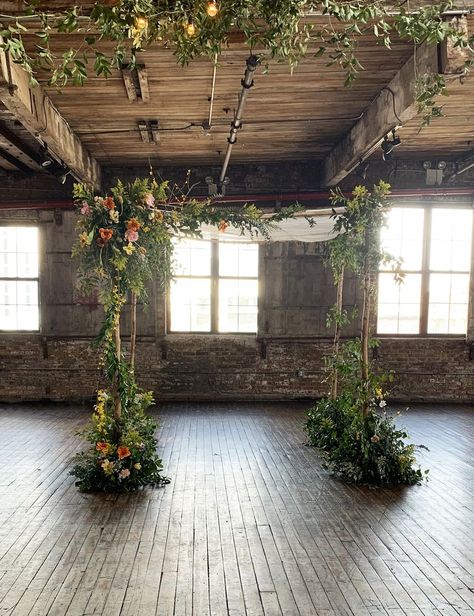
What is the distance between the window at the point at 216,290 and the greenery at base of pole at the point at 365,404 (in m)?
2.66

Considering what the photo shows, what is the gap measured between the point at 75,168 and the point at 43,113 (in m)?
1.44

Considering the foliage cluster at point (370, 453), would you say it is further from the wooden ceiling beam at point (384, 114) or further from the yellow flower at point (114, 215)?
the yellow flower at point (114, 215)

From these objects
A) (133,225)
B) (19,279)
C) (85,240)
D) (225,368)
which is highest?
(133,225)

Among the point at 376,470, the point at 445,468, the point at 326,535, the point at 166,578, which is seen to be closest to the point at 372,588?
the point at 326,535

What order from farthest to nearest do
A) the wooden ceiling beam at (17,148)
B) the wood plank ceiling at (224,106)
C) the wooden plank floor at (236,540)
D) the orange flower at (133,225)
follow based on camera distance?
the wooden ceiling beam at (17,148)
the orange flower at (133,225)
the wood plank ceiling at (224,106)
the wooden plank floor at (236,540)

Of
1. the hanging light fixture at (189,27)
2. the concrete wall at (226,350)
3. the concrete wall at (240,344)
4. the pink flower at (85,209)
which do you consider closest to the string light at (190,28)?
the hanging light fixture at (189,27)

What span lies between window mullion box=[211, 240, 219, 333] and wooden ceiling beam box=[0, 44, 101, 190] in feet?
7.93

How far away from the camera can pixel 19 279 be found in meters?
7.73

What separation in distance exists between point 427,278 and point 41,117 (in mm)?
6616

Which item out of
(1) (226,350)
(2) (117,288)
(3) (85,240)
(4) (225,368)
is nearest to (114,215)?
(3) (85,240)

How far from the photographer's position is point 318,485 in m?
4.43

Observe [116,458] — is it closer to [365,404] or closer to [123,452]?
[123,452]

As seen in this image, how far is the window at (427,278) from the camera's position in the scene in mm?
7855

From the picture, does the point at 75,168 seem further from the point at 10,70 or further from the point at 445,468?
the point at 445,468
